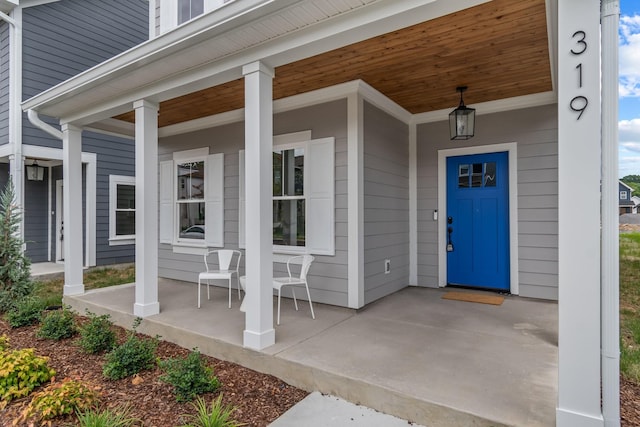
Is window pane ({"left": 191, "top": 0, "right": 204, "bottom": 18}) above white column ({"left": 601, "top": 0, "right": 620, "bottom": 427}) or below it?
above

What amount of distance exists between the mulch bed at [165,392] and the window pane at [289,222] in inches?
72.4

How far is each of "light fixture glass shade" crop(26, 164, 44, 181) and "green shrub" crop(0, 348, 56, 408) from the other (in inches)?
232

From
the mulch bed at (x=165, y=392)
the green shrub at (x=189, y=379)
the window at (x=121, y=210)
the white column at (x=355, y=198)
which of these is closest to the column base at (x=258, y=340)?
the mulch bed at (x=165, y=392)

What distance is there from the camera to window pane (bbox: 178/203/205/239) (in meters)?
5.85

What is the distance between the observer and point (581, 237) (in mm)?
1862

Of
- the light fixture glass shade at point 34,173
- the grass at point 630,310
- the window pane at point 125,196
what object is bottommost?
the grass at point 630,310

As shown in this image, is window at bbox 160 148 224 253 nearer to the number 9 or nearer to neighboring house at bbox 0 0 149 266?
neighboring house at bbox 0 0 149 266

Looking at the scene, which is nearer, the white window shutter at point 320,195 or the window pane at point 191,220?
the white window shutter at point 320,195

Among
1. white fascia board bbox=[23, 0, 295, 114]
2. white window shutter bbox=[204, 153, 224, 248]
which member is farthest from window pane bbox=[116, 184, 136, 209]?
white fascia board bbox=[23, 0, 295, 114]

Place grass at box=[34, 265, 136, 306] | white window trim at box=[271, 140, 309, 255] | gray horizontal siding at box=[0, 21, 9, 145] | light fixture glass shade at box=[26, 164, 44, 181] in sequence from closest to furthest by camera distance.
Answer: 1. white window trim at box=[271, 140, 309, 255]
2. grass at box=[34, 265, 136, 306]
3. gray horizontal siding at box=[0, 21, 9, 145]
4. light fixture glass shade at box=[26, 164, 44, 181]

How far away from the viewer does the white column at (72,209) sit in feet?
16.4

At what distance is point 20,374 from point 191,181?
3.68 meters

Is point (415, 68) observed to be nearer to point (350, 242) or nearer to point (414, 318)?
point (350, 242)

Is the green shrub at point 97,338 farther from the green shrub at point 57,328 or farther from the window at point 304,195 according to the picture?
the window at point 304,195
